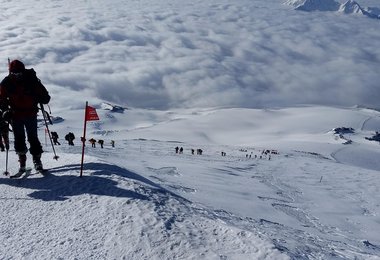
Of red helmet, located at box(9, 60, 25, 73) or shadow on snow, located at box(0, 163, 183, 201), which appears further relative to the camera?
red helmet, located at box(9, 60, 25, 73)

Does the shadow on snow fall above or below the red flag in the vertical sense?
below

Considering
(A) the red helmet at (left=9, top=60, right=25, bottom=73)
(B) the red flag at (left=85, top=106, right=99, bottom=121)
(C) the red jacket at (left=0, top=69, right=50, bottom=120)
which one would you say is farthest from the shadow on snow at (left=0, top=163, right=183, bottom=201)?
(A) the red helmet at (left=9, top=60, right=25, bottom=73)

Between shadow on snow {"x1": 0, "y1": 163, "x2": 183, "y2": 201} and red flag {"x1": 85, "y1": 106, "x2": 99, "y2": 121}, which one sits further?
red flag {"x1": 85, "y1": 106, "x2": 99, "y2": 121}

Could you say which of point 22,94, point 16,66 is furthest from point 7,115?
point 16,66

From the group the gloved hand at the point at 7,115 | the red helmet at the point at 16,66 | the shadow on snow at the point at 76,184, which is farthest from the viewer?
the gloved hand at the point at 7,115

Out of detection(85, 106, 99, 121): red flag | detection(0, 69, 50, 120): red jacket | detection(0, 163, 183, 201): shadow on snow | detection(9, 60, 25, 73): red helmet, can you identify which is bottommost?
detection(0, 163, 183, 201): shadow on snow

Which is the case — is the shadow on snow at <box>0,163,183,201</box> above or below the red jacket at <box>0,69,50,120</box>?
below

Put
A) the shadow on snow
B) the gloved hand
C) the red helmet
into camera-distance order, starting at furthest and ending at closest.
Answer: the gloved hand
the red helmet
the shadow on snow

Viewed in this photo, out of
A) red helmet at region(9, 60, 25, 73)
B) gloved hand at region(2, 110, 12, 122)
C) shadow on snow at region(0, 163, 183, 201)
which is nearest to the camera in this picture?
shadow on snow at region(0, 163, 183, 201)

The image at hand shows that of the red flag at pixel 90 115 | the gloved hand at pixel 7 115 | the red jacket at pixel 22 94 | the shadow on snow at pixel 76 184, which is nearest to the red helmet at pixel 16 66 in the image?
the red jacket at pixel 22 94

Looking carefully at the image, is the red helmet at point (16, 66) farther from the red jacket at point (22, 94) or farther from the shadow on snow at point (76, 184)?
the shadow on snow at point (76, 184)

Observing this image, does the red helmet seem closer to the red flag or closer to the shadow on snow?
the red flag

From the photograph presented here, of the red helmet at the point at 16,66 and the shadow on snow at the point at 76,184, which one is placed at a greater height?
the red helmet at the point at 16,66

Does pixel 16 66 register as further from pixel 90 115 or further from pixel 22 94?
pixel 90 115
